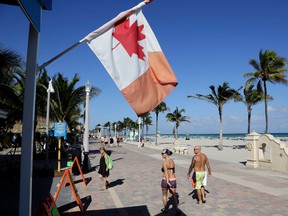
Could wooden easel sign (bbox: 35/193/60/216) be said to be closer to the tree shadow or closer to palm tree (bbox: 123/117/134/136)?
the tree shadow

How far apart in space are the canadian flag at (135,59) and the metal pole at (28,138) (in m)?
0.95

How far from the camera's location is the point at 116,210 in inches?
324

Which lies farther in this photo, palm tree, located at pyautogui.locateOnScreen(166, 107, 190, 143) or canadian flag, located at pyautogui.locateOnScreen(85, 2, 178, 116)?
palm tree, located at pyautogui.locateOnScreen(166, 107, 190, 143)

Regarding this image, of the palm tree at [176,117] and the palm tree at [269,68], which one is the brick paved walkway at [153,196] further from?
the palm tree at [176,117]

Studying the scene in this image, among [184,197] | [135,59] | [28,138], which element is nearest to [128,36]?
[135,59]

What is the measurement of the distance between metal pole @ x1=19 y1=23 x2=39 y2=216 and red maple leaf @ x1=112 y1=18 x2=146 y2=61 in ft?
4.52

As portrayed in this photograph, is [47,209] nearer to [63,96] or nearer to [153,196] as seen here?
[153,196]

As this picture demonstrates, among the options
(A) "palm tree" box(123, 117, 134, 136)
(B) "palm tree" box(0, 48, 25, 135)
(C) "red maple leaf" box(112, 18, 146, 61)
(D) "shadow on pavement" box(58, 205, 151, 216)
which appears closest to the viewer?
(C) "red maple leaf" box(112, 18, 146, 61)

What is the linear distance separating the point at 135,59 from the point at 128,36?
16.4 inches

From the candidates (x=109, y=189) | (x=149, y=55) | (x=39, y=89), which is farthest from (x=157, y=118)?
(x=149, y=55)

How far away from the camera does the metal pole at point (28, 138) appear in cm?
452

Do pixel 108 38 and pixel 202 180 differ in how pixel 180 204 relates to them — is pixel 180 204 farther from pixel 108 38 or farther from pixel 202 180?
pixel 108 38

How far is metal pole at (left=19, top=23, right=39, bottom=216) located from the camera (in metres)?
4.52

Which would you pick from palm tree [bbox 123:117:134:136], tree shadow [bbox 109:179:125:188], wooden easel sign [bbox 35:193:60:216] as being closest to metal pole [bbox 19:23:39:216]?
wooden easel sign [bbox 35:193:60:216]
